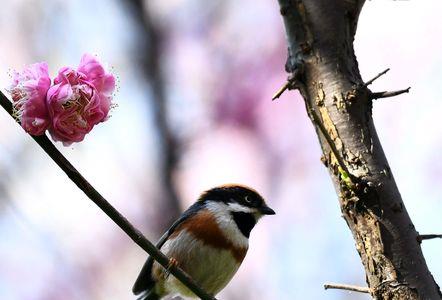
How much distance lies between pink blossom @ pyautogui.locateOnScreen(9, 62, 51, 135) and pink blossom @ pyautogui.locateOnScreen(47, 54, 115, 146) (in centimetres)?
2

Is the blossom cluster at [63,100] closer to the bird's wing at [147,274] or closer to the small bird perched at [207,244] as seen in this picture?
the small bird perched at [207,244]

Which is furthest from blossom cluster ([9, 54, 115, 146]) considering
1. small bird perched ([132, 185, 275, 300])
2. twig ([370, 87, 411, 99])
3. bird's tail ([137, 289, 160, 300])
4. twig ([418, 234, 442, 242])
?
bird's tail ([137, 289, 160, 300])

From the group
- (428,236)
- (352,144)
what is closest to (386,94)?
(352,144)

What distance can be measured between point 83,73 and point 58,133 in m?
0.18

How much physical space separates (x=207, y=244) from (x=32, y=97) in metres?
1.97

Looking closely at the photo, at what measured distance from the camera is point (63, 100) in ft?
5.49

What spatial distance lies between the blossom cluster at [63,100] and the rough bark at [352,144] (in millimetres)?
638

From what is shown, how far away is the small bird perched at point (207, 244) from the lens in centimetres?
347

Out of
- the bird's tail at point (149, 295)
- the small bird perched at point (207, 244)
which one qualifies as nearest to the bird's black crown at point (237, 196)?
the small bird perched at point (207, 244)

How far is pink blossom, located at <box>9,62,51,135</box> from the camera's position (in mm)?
1615

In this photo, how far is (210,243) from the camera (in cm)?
352

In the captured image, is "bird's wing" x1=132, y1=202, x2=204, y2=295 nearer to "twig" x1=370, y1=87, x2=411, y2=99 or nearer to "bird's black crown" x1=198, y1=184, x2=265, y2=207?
"bird's black crown" x1=198, y1=184, x2=265, y2=207

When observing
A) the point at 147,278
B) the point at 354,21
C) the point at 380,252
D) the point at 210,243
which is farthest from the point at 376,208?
the point at 147,278

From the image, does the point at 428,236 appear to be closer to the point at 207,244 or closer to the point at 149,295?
the point at 207,244
